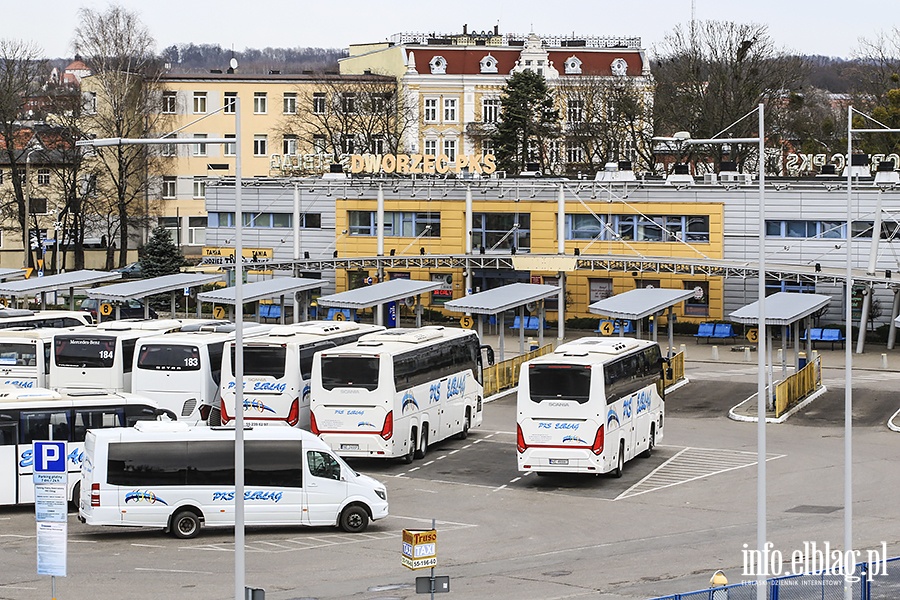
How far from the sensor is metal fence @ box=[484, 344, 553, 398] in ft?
164

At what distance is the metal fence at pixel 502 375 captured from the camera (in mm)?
49875

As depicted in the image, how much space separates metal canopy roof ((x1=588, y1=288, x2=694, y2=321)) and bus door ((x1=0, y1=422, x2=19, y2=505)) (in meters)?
21.3

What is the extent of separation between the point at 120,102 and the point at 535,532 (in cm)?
6491

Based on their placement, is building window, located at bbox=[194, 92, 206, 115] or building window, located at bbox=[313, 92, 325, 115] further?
building window, located at bbox=[313, 92, 325, 115]

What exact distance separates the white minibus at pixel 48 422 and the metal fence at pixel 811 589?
1632cm

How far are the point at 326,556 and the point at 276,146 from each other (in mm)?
79646

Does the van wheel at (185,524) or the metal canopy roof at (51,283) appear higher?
the metal canopy roof at (51,283)

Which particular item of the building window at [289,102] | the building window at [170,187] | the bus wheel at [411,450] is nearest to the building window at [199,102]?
the building window at [170,187]

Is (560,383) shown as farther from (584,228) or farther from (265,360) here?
(584,228)

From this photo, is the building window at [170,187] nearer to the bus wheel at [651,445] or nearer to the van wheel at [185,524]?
the bus wheel at [651,445]

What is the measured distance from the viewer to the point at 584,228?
6812 cm

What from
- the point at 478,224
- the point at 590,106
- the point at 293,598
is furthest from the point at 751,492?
the point at 590,106

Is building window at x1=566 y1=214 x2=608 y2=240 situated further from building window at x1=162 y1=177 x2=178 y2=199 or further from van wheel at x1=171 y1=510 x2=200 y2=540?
building window at x1=162 y1=177 x2=178 y2=199

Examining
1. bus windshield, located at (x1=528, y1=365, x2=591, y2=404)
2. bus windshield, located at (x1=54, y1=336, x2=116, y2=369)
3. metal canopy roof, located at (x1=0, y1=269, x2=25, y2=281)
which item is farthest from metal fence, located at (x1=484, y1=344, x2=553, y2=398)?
metal canopy roof, located at (x1=0, y1=269, x2=25, y2=281)
